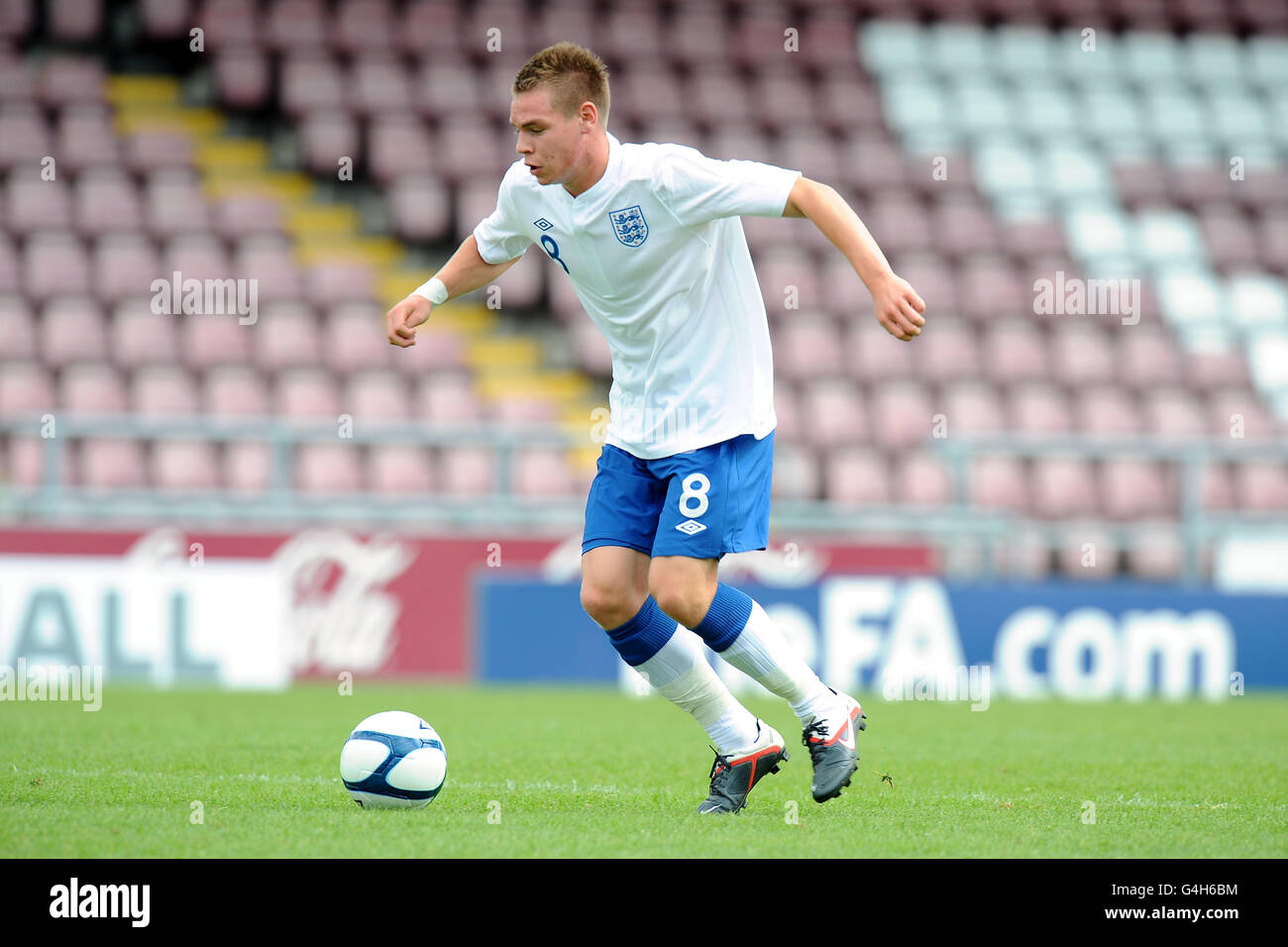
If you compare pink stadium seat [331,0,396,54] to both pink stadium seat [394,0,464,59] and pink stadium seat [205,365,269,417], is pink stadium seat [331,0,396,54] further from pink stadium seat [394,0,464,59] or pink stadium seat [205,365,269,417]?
pink stadium seat [205,365,269,417]

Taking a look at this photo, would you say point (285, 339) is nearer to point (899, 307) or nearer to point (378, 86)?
point (378, 86)

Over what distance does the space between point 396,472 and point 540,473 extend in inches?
41.6

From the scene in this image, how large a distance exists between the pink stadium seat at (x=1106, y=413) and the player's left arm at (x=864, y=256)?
393 inches

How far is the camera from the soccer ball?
4441 millimetres

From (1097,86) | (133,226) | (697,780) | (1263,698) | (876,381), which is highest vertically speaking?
(1097,86)

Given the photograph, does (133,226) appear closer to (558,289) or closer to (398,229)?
(398,229)

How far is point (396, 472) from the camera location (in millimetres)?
11938

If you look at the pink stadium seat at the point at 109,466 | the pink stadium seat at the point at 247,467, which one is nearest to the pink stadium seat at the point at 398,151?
the pink stadium seat at the point at 247,467

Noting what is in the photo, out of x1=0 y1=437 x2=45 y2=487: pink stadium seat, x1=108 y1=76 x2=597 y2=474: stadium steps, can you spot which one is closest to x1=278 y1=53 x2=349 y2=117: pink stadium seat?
x1=108 y1=76 x2=597 y2=474: stadium steps

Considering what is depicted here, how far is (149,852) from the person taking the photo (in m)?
3.58

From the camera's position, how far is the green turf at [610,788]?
388 cm

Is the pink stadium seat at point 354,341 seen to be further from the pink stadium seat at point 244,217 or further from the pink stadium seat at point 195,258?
the pink stadium seat at point 244,217
